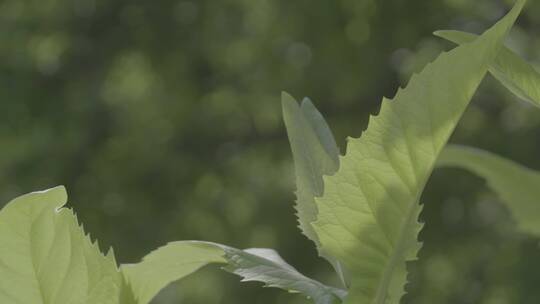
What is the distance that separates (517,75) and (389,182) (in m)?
0.06

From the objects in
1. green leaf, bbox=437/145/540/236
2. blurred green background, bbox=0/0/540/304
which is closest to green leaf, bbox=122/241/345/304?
green leaf, bbox=437/145/540/236

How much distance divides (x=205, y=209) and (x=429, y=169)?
10.2ft

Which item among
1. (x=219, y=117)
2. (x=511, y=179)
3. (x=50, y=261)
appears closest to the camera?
(x=50, y=261)

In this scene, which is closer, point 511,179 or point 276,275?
point 276,275

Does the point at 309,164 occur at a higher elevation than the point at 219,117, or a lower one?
higher

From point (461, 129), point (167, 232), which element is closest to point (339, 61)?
point (461, 129)

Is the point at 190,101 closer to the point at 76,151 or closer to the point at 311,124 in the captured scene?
the point at 76,151

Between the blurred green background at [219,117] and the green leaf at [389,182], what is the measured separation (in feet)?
8.61

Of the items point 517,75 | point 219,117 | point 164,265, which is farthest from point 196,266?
point 219,117

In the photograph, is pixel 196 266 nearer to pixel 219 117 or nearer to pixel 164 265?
pixel 164 265

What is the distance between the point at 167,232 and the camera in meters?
3.23

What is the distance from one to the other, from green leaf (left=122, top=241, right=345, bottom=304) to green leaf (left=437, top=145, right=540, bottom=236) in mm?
132

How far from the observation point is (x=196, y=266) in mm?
337

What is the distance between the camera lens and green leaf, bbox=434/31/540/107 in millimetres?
298
